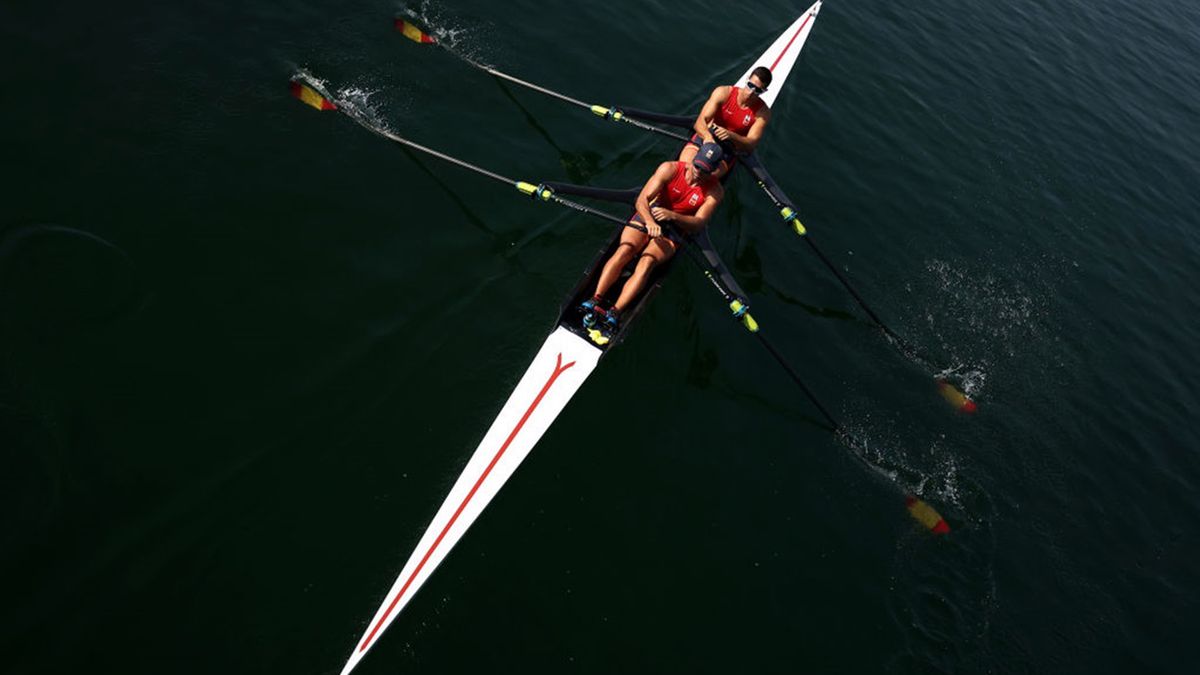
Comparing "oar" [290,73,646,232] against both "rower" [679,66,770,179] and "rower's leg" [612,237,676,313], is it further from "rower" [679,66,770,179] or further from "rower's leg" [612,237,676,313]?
"rower" [679,66,770,179]

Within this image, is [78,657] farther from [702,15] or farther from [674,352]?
[702,15]

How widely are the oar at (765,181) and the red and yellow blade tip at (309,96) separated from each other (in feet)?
9.63

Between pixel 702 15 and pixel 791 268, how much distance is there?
30.2ft

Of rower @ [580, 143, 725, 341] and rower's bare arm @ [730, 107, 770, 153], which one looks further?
rower's bare arm @ [730, 107, 770, 153]

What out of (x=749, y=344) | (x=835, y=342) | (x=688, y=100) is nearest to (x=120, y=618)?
(x=749, y=344)

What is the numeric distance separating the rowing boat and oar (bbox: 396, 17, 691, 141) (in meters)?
3.15

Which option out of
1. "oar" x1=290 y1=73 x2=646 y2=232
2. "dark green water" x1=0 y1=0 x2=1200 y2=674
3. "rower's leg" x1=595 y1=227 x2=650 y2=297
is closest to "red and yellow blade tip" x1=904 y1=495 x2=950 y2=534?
"dark green water" x1=0 y1=0 x2=1200 y2=674

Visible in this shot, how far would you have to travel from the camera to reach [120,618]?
627 cm

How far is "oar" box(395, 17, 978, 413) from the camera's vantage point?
12.5 meters

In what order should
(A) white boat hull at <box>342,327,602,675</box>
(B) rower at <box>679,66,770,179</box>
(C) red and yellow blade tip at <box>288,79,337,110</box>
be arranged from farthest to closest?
(B) rower at <box>679,66,770,179</box> → (C) red and yellow blade tip at <box>288,79,337,110</box> → (A) white boat hull at <box>342,327,602,675</box>

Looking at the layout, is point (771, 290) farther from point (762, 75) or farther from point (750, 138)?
point (762, 75)

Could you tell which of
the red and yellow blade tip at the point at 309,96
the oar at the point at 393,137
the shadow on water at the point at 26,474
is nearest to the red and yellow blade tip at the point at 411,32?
the oar at the point at 393,137

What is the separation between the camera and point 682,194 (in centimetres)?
1109

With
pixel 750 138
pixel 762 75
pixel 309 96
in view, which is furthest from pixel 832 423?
pixel 309 96
